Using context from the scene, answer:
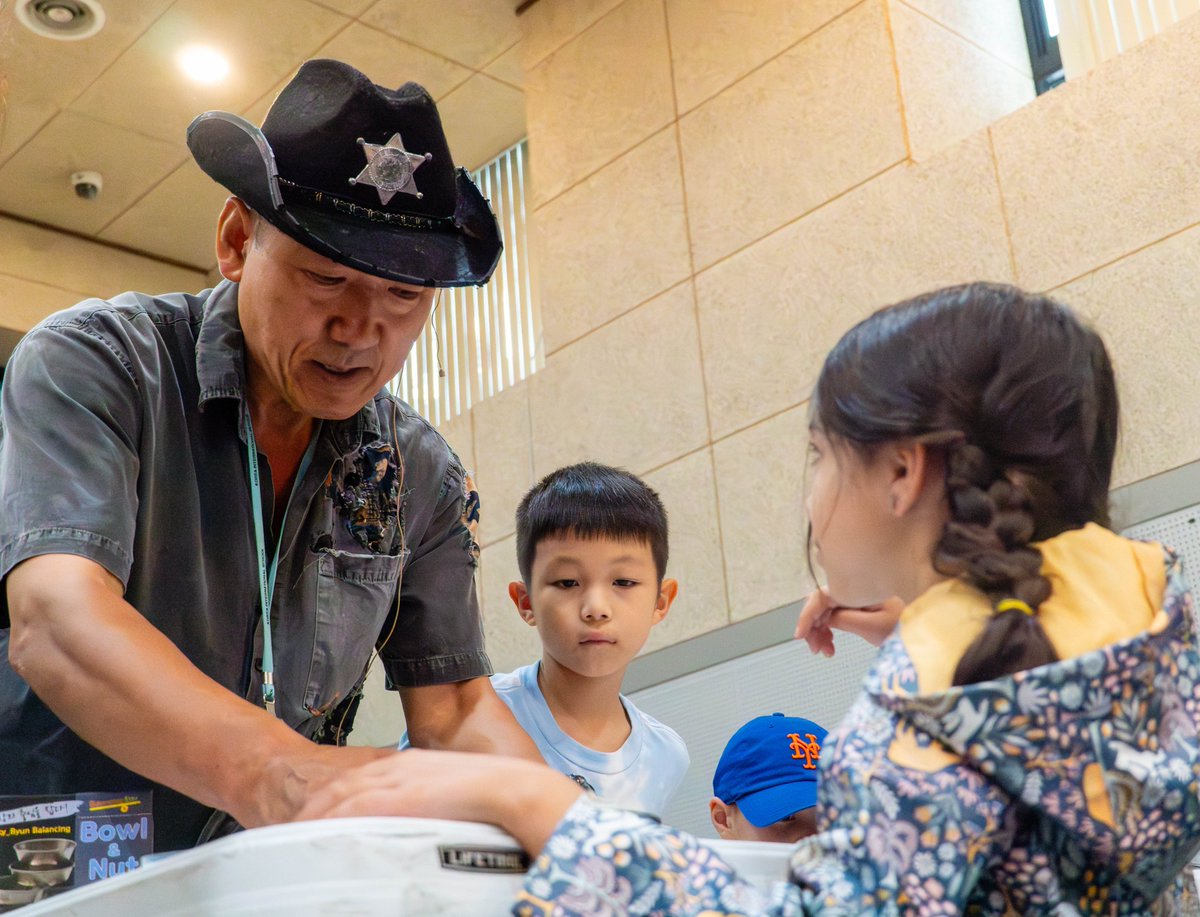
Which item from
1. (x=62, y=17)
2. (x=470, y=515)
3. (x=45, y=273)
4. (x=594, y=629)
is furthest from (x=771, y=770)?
(x=45, y=273)

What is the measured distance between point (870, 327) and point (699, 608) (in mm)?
2724

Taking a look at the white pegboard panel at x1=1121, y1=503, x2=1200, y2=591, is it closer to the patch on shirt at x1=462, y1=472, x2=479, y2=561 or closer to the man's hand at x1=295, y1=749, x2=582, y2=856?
the patch on shirt at x1=462, y1=472, x2=479, y2=561

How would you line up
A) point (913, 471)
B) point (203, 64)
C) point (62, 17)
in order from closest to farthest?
point (913, 471), point (62, 17), point (203, 64)

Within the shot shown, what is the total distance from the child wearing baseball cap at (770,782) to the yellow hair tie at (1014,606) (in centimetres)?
128

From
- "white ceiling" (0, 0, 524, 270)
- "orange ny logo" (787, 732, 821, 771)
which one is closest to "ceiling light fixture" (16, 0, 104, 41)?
"white ceiling" (0, 0, 524, 270)

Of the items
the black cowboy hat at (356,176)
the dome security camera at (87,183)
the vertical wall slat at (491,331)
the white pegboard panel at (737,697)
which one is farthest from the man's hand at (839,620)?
the dome security camera at (87,183)

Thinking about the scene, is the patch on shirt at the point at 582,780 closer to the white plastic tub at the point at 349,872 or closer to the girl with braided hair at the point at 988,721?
the girl with braided hair at the point at 988,721

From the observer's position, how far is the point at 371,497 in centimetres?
176

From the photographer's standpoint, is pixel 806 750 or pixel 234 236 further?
pixel 806 750

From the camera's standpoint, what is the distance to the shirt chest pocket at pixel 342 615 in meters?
1.70

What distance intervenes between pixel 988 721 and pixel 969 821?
6 centimetres

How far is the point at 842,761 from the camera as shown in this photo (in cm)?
95

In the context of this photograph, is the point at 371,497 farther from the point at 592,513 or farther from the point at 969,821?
the point at 969,821

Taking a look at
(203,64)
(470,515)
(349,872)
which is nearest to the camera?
(349,872)
